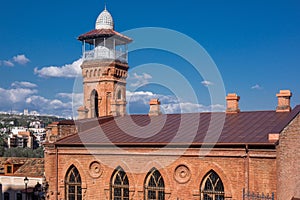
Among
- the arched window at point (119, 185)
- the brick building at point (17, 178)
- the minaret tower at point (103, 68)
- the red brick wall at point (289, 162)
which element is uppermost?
the minaret tower at point (103, 68)

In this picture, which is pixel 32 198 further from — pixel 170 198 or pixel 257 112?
pixel 257 112

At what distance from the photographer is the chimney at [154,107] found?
29.5 meters

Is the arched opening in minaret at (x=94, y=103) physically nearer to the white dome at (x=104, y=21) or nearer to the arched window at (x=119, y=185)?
the white dome at (x=104, y=21)

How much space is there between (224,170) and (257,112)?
6.19 meters

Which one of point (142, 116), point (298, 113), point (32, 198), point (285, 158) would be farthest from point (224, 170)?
point (32, 198)

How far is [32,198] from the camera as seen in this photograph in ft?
117

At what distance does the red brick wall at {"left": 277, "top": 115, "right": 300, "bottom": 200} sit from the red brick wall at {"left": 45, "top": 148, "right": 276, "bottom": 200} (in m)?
0.74

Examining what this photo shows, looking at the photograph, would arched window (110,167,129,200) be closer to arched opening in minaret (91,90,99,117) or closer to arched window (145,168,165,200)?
arched window (145,168,165,200)

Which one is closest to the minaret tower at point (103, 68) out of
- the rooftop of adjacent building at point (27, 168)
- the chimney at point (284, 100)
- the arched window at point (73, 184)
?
the rooftop of adjacent building at point (27, 168)

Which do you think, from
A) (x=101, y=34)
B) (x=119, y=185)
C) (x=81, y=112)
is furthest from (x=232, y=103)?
(x=101, y=34)

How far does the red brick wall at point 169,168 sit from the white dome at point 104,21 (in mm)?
17833

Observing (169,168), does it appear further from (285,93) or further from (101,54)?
(101,54)

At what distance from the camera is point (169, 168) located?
74.3ft

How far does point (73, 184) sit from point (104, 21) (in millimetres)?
20023
